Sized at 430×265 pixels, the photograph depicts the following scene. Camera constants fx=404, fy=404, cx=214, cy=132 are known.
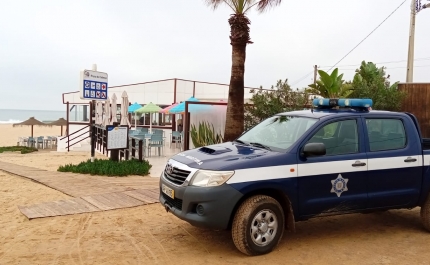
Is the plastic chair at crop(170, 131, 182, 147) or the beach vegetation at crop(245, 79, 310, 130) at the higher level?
the beach vegetation at crop(245, 79, 310, 130)

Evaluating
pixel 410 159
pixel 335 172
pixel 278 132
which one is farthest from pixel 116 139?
pixel 410 159

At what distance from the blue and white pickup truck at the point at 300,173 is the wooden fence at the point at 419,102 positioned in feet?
28.7

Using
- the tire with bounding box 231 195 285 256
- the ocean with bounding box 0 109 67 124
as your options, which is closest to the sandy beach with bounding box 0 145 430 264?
the tire with bounding box 231 195 285 256

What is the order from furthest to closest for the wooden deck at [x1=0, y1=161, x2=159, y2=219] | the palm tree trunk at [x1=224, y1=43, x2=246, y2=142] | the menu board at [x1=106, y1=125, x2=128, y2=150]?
the menu board at [x1=106, y1=125, x2=128, y2=150] → the palm tree trunk at [x1=224, y1=43, x2=246, y2=142] → the wooden deck at [x1=0, y1=161, x2=159, y2=219]

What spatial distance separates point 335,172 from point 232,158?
137 centimetres

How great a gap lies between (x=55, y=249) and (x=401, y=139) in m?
4.86

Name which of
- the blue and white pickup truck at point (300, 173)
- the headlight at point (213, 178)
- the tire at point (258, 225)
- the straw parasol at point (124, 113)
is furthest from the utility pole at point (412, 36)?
the headlight at point (213, 178)

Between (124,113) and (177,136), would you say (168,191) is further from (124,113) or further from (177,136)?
(177,136)

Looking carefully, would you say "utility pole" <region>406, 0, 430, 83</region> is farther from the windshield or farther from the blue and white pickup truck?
the windshield

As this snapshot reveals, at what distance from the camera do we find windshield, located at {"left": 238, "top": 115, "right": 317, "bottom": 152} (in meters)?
5.29

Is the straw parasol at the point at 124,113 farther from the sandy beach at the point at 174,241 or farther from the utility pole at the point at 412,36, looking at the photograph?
the utility pole at the point at 412,36

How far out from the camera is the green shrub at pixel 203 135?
1364 centimetres

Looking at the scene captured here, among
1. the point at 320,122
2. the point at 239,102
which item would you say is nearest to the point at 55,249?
the point at 320,122

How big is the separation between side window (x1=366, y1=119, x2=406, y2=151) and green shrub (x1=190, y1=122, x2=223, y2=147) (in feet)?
27.0
